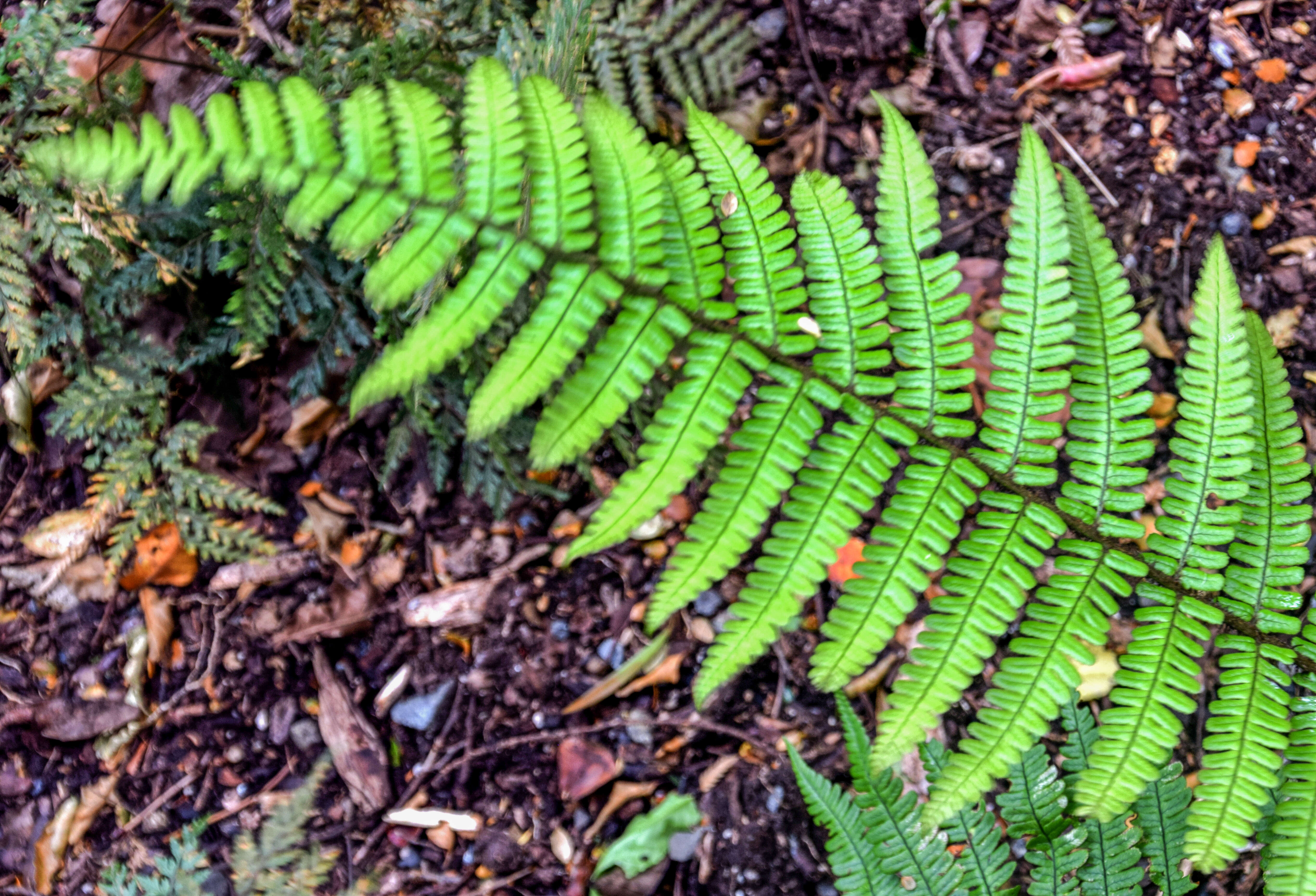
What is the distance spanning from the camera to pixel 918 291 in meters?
1.60

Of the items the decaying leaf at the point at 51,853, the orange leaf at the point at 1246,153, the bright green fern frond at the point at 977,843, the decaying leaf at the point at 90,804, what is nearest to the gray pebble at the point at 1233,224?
the orange leaf at the point at 1246,153

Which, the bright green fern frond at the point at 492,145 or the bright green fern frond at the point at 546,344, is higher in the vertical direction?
the bright green fern frond at the point at 492,145

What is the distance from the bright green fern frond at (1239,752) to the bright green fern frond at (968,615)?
45 centimetres

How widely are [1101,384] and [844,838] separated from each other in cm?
124

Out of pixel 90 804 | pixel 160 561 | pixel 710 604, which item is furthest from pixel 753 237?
pixel 90 804

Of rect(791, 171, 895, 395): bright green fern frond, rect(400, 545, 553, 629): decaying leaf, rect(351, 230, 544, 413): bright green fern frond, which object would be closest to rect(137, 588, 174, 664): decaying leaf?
rect(400, 545, 553, 629): decaying leaf

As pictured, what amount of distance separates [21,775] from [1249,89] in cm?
480

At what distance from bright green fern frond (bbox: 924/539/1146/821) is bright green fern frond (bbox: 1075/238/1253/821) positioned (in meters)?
0.09

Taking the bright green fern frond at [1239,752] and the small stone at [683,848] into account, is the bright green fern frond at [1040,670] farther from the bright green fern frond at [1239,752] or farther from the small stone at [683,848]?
the small stone at [683,848]

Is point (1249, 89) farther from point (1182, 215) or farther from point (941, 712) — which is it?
point (941, 712)

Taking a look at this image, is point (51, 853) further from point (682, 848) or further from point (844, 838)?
point (844, 838)

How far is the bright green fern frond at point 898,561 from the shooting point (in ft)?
4.98

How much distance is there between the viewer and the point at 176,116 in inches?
50.7

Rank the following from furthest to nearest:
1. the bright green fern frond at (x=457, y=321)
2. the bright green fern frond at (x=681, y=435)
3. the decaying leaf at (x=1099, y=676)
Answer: the decaying leaf at (x=1099, y=676) → the bright green fern frond at (x=681, y=435) → the bright green fern frond at (x=457, y=321)
